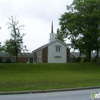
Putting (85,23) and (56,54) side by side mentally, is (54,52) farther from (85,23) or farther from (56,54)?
(85,23)

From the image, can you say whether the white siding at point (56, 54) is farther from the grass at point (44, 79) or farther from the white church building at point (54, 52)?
the grass at point (44, 79)

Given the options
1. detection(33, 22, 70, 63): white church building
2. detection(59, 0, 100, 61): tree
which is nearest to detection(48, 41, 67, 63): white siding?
detection(33, 22, 70, 63): white church building

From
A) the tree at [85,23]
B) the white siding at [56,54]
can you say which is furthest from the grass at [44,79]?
the white siding at [56,54]

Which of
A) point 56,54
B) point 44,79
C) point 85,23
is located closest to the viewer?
point 44,79

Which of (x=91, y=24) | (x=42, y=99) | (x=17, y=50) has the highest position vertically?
(x=91, y=24)

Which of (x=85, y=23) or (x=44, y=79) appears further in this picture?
(x=85, y=23)

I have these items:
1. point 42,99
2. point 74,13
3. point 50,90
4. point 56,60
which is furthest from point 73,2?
point 42,99

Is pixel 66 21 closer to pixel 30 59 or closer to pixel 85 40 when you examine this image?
pixel 85 40

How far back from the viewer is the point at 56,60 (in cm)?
5891

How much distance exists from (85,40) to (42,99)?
3329 centimetres

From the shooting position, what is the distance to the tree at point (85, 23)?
41688 millimetres

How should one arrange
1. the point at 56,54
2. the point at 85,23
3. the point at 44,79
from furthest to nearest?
the point at 56,54, the point at 85,23, the point at 44,79

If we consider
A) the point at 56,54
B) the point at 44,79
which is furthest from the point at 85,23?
the point at 44,79

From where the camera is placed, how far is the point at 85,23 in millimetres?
42656
